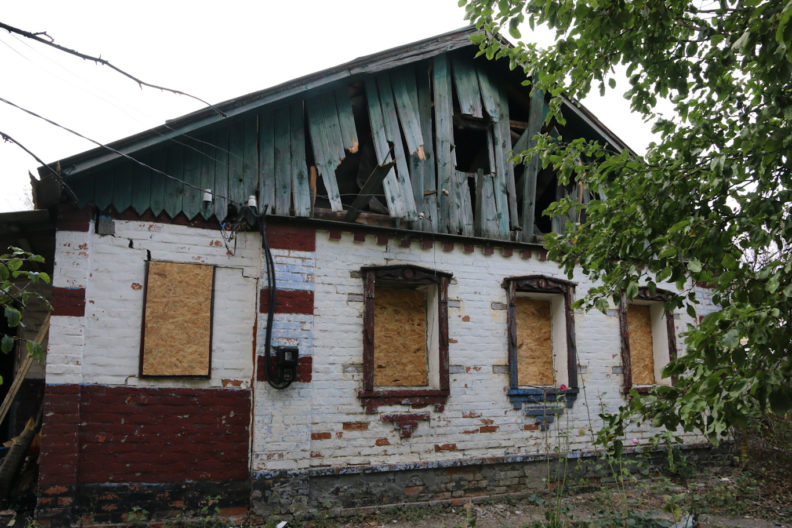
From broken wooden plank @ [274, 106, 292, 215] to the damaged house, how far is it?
0.03m

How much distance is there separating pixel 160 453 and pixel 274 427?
4.50 feet

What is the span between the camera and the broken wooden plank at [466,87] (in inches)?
361

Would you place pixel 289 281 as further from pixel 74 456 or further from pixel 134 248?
pixel 74 456

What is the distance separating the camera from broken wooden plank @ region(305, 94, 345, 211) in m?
7.88

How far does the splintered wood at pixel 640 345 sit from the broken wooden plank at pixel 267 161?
6.75 meters

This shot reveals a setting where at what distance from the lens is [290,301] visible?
7.29 meters

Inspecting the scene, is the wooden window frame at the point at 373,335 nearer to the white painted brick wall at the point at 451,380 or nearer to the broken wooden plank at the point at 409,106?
the white painted brick wall at the point at 451,380

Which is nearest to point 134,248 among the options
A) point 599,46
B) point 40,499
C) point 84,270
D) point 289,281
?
point 84,270

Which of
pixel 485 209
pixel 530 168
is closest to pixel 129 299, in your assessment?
pixel 485 209

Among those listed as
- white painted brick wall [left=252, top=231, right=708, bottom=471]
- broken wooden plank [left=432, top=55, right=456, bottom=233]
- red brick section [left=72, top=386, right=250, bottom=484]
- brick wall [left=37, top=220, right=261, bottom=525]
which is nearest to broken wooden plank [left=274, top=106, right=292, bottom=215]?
white painted brick wall [left=252, top=231, right=708, bottom=471]

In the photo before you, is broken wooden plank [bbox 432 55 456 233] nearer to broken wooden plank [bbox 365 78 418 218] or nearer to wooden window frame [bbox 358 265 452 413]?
broken wooden plank [bbox 365 78 418 218]

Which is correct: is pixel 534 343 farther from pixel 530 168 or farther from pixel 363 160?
pixel 363 160

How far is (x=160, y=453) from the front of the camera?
6586 millimetres

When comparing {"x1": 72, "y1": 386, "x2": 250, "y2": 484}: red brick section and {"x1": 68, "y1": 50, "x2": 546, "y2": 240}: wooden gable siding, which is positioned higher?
{"x1": 68, "y1": 50, "x2": 546, "y2": 240}: wooden gable siding
